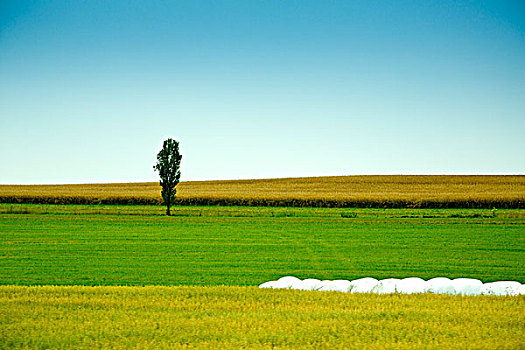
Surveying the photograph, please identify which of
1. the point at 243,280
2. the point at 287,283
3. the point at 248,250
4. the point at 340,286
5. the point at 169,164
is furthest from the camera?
the point at 169,164

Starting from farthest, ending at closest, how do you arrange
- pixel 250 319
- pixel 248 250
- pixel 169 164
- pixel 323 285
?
pixel 169 164 < pixel 248 250 < pixel 323 285 < pixel 250 319

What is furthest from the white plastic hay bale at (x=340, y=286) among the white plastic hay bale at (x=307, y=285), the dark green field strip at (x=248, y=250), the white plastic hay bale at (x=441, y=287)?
the dark green field strip at (x=248, y=250)

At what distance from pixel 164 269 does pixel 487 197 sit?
41515 millimetres

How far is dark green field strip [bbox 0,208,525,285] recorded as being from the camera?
13789 millimetres

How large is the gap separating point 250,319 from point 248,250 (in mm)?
13090

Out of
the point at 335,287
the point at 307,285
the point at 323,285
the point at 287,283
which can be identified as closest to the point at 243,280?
the point at 287,283

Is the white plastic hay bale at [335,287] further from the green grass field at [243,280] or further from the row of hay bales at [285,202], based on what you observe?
the row of hay bales at [285,202]

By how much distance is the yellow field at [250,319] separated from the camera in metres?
5.53

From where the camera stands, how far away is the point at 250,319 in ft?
20.8

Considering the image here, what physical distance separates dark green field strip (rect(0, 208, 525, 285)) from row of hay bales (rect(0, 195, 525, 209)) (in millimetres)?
14644

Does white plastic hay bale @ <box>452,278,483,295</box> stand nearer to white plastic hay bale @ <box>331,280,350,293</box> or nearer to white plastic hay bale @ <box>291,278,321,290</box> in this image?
white plastic hay bale @ <box>331,280,350,293</box>

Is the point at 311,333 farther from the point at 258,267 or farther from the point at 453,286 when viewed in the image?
the point at 258,267

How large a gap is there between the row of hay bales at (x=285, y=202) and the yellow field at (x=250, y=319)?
41460mm

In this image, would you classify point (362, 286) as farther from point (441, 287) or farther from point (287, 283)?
point (287, 283)
